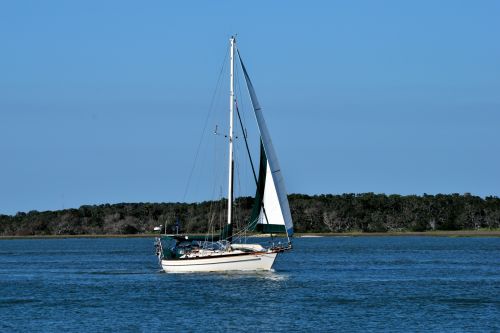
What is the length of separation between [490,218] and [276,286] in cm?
12252

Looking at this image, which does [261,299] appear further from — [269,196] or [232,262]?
[269,196]

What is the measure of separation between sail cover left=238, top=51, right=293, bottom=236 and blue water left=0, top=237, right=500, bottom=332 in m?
3.02

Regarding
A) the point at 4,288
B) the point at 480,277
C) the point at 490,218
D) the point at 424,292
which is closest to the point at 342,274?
the point at 480,277

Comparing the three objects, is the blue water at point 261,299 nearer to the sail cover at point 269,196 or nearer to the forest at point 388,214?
the sail cover at point 269,196

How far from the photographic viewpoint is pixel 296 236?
184375 mm

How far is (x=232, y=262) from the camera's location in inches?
2566

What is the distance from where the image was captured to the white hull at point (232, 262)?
65.2 meters

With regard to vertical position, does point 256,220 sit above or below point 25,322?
above

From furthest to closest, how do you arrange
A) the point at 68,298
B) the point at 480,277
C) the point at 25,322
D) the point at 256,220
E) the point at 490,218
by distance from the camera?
the point at 490,218, the point at 480,277, the point at 256,220, the point at 68,298, the point at 25,322

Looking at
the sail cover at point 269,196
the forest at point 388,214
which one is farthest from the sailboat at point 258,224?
the forest at point 388,214

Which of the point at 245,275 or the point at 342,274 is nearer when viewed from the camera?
the point at 245,275

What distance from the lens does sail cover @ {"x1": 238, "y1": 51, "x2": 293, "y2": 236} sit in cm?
6500

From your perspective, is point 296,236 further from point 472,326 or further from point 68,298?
point 472,326

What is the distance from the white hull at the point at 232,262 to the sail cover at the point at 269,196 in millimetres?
1748
